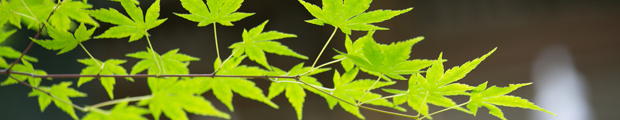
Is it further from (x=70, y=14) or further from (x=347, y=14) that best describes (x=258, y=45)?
(x=70, y=14)

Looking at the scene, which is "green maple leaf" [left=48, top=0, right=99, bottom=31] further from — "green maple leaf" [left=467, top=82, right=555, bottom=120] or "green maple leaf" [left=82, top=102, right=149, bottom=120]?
"green maple leaf" [left=467, top=82, right=555, bottom=120]

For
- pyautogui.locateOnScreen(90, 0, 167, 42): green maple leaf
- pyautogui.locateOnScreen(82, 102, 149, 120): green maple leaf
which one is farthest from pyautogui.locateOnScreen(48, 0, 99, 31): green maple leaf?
pyautogui.locateOnScreen(82, 102, 149, 120): green maple leaf

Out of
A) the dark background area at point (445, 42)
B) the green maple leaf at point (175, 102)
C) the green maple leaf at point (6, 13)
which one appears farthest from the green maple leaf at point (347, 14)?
the dark background area at point (445, 42)

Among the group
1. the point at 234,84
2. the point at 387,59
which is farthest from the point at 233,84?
the point at 387,59

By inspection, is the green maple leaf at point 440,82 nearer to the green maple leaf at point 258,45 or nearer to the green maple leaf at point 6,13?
the green maple leaf at point 258,45

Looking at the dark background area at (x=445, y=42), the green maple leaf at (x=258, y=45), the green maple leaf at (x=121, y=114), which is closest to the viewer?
the green maple leaf at (x=121, y=114)

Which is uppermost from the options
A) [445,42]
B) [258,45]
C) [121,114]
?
[445,42]
